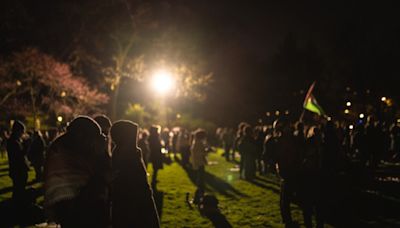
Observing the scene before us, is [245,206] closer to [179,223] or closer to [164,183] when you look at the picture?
[179,223]

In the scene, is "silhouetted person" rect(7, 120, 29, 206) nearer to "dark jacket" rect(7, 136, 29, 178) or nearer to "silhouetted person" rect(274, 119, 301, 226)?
"dark jacket" rect(7, 136, 29, 178)

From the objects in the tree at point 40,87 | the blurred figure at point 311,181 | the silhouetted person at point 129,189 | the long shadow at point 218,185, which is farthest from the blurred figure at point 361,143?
the tree at point 40,87

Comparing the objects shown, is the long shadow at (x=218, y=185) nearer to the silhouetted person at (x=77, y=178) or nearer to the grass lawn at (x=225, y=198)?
the grass lawn at (x=225, y=198)

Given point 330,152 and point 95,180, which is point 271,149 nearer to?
point 330,152

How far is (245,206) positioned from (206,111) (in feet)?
146

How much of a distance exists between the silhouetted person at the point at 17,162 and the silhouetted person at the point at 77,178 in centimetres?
631

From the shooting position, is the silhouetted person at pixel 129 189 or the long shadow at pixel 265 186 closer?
the silhouetted person at pixel 129 189

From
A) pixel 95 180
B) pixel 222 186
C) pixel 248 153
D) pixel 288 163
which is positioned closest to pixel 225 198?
pixel 222 186

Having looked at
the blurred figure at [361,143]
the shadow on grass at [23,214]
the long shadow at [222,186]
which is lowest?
the shadow on grass at [23,214]

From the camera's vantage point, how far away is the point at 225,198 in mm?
12352

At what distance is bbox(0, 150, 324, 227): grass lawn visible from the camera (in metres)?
9.44

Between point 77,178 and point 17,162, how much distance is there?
23.1 feet

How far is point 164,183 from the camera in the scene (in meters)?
15.3

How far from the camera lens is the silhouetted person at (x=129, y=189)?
14.5ft
